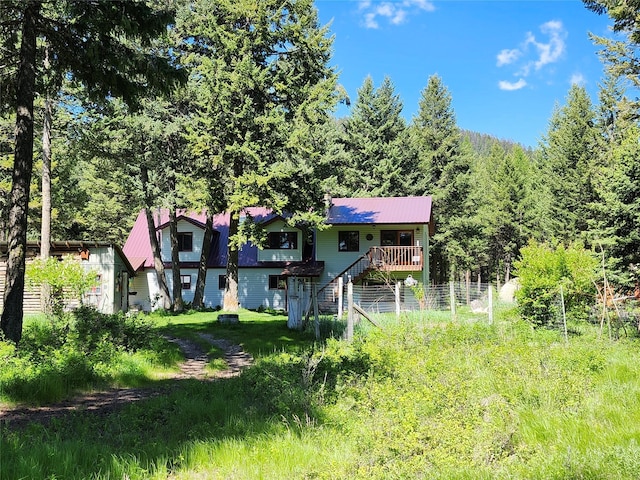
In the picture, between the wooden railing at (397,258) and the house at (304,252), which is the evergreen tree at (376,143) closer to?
the house at (304,252)

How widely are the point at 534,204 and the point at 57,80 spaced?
4262 centimetres

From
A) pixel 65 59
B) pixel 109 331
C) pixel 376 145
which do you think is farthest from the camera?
pixel 376 145

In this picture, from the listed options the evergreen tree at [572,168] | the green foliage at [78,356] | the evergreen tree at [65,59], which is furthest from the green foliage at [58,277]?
the evergreen tree at [572,168]

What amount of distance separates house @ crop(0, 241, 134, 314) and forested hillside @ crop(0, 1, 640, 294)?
3.20 meters

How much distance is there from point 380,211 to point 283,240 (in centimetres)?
656

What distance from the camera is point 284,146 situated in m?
22.2

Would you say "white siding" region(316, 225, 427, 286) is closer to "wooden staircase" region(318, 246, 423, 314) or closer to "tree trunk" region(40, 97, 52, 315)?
"wooden staircase" region(318, 246, 423, 314)

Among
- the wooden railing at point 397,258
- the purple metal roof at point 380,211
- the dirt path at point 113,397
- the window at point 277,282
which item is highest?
the purple metal roof at point 380,211

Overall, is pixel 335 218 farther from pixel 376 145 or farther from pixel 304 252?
pixel 376 145

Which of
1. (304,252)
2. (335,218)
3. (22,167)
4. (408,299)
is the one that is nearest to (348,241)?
(335,218)

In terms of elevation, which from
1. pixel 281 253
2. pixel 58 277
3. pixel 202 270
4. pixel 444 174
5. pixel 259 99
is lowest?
pixel 58 277

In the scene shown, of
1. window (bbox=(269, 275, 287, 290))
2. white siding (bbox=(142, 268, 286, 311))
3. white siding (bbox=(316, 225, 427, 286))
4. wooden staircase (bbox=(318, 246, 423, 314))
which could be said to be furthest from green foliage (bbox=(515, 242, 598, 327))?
white siding (bbox=(142, 268, 286, 311))

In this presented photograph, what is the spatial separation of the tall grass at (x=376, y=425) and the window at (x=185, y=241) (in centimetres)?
2439

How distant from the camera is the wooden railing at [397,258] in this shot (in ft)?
89.4
